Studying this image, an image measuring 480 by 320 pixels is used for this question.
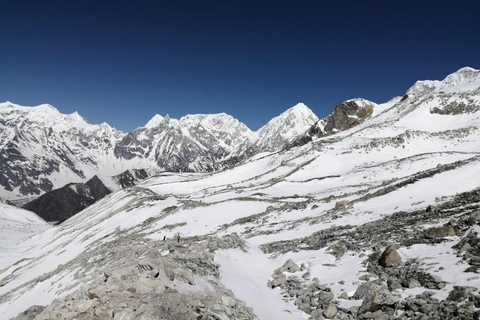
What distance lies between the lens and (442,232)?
549 inches

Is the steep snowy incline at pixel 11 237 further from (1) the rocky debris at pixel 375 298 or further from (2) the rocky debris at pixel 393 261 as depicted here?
(1) the rocky debris at pixel 375 298

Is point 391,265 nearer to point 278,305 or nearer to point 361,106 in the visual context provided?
point 278,305

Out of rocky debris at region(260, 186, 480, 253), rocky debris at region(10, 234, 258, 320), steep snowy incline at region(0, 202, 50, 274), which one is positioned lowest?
rocky debris at region(260, 186, 480, 253)

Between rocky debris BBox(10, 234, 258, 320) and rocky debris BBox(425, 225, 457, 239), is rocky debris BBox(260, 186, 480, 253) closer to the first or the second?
rocky debris BBox(425, 225, 457, 239)

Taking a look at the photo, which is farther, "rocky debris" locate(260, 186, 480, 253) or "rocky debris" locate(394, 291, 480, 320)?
"rocky debris" locate(260, 186, 480, 253)

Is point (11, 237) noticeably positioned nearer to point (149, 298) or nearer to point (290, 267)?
point (290, 267)

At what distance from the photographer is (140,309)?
8523mm

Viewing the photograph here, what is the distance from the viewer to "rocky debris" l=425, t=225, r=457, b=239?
13.8m

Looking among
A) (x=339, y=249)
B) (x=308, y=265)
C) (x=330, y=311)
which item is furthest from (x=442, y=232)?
(x=330, y=311)

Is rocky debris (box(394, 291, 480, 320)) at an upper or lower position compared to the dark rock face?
lower

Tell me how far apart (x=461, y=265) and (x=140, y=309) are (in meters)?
10.9

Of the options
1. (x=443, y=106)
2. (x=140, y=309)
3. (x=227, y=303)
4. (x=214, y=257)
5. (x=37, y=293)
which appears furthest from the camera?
(x=443, y=106)

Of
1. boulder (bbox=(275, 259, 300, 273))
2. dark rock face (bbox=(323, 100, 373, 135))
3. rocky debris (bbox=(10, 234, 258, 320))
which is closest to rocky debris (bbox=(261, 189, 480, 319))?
boulder (bbox=(275, 259, 300, 273))

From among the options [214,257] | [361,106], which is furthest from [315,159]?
[361,106]
